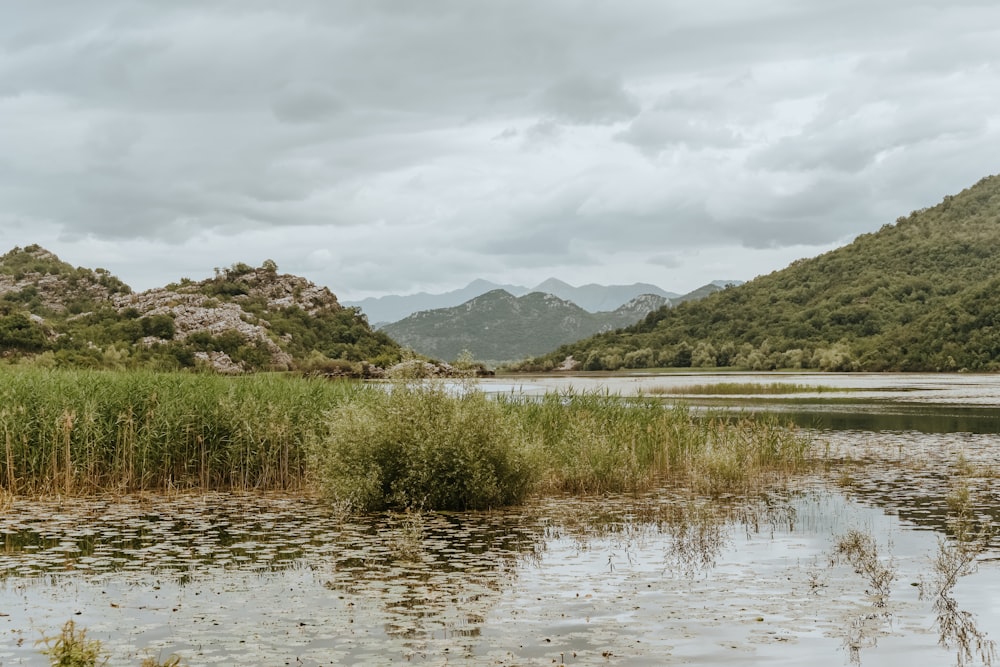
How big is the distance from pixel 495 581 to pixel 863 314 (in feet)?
403

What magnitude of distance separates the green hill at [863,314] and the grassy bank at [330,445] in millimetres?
86386

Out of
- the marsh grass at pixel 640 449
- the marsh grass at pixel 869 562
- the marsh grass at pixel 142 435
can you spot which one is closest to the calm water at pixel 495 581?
the marsh grass at pixel 869 562

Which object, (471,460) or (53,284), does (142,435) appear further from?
(53,284)

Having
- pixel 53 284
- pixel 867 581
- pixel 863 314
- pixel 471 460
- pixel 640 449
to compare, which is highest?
pixel 53 284

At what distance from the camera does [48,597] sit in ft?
38.8

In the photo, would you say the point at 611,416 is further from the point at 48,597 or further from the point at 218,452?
the point at 48,597

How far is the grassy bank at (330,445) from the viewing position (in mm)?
19469

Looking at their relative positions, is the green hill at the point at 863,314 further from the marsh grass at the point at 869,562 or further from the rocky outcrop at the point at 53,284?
the marsh grass at the point at 869,562

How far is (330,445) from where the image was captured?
1989 cm

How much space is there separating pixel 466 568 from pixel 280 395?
12.8m

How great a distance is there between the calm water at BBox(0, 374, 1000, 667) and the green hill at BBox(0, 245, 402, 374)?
88.8 ft

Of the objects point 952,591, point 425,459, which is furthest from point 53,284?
point 952,591

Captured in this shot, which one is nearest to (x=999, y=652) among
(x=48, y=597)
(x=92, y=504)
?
(x=48, y=597)

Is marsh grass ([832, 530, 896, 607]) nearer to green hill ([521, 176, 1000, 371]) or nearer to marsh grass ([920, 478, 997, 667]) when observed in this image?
marsh grass ([920, 478, 997, 667])
